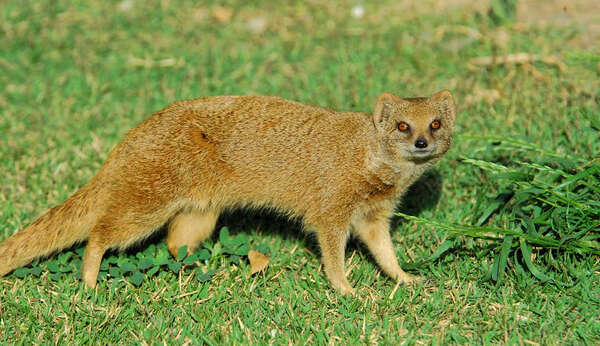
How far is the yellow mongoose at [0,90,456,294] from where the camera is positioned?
3.56 m

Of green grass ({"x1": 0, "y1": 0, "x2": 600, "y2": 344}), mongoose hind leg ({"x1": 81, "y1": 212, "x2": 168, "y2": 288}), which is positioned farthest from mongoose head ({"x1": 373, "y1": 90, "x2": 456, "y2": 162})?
mongoose hind leg ({"x1": 81, "y1": 212, "x2": 168, "y2": 288})

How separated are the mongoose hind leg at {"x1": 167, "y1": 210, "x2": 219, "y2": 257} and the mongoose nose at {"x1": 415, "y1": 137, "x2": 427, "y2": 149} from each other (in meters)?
1.32

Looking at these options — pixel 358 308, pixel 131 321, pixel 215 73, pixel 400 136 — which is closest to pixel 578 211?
pixel 400 136

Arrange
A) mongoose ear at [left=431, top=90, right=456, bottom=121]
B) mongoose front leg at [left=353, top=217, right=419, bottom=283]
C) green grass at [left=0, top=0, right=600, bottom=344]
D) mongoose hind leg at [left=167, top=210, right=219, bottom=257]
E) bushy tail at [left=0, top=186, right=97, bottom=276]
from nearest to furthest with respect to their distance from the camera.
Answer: green grass at [left=0, top=0, right=600, bottom=344] → mongoose ear at [left=431, top=90, right=456, bottom=121] → bushy tail at [left=0, top=186, right=97, bottom=276] → mongoose front leg at [left=353, top=217, right=419, bottom=283] → mongoose hind leg at [left=167, top=210, right=219, bottom=257]

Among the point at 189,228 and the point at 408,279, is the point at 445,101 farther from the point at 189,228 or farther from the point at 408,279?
the point at 189,228

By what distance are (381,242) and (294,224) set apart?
0.72 m

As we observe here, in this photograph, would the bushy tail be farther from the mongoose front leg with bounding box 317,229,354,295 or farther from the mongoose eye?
the mongoose eye

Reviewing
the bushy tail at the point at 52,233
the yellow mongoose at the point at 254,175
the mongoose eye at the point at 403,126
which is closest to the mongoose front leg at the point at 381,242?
the yellow mongoose at the point at 254,175

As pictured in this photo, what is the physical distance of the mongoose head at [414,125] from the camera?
11.1 ft

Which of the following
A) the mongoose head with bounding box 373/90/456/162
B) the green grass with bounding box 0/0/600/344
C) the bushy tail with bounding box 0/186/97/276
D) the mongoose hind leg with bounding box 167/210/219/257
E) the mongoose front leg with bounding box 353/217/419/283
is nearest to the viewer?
the green grass with bounding box 0/0/600/344

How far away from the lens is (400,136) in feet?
11.3

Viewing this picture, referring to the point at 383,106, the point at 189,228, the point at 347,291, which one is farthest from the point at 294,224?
the point at 383,106

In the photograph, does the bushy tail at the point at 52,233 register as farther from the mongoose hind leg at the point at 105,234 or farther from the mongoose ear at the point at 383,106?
the mongoose ear at the point at 383,106

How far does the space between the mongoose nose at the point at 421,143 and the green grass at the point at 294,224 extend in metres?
0.36
